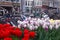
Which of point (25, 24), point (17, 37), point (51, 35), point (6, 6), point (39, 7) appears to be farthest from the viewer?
point (39, 7)

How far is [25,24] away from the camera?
592 cm

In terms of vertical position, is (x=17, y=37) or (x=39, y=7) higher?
(x=17, y=37)

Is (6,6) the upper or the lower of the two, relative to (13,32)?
lower

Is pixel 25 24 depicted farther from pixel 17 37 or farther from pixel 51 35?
pixel 17 37

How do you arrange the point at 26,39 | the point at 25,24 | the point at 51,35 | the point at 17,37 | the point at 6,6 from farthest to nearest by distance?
the point at 6,6 → the point at 25,24 → the point at 51,35 → the point at 17,37 → the point at 26,39

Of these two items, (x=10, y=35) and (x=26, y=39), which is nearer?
(x=26, y=39)

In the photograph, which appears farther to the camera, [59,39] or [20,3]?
[20,3]

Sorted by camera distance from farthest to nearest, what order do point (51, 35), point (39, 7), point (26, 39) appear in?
1. point (39, 7)
2. point (51, 35)
3. point (26, 39)

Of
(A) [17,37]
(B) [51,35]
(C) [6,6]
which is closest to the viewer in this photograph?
(A) [17,37]

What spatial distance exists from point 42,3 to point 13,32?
54.0m

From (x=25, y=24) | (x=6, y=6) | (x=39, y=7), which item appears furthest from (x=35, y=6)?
(x=25, y=24)

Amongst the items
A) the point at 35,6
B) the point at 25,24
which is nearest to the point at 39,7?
the point at 35,6

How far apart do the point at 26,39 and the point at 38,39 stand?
1.41 ft

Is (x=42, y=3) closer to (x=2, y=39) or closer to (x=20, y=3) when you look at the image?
(x=20, y=3)
